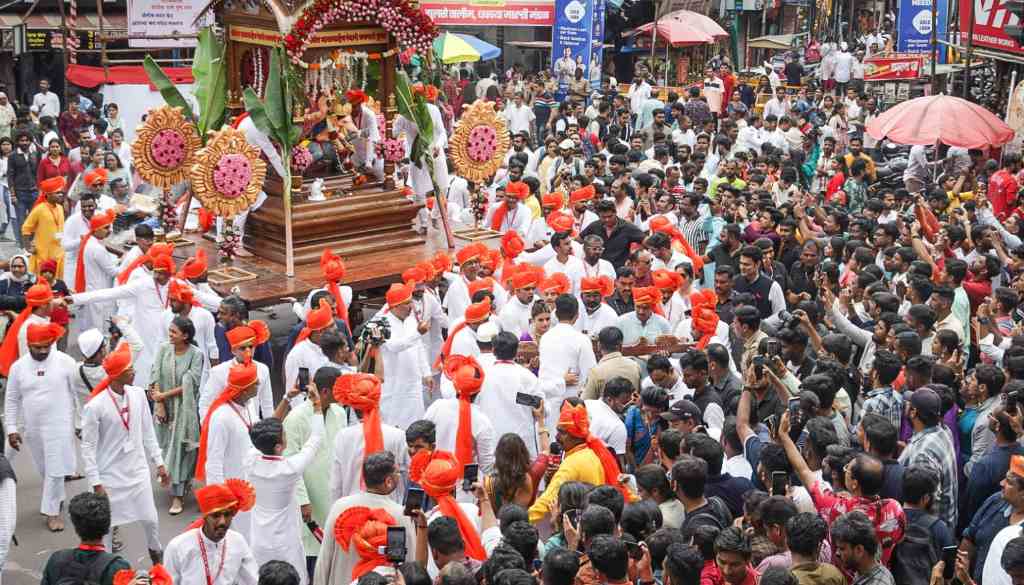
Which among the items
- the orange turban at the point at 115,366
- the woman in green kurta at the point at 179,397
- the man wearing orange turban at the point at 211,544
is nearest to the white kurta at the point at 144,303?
the woman in green kurta at the point at 179,397

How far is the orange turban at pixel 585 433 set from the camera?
6660 millimetres

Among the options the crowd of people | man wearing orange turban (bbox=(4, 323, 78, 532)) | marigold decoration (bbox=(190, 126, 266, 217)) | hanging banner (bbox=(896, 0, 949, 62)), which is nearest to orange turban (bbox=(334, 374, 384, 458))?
the crowd of people

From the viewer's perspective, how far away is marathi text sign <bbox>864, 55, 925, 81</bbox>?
64.1ft

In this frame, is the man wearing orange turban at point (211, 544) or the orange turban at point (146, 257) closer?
the man wearing orange turban at point (211, 544)

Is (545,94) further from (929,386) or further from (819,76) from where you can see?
(929,386)

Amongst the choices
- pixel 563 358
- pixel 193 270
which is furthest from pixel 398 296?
pixel 193 270

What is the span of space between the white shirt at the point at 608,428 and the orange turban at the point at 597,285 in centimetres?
207

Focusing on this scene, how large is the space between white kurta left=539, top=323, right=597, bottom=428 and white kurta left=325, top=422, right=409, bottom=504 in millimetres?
1533

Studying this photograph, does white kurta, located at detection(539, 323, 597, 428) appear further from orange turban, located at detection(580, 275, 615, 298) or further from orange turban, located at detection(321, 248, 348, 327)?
orange turban, located at detection(321, 248, 348, 327)

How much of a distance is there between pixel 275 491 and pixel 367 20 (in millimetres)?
7009

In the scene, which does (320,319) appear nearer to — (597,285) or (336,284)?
(336,284)

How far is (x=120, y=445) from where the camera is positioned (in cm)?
779

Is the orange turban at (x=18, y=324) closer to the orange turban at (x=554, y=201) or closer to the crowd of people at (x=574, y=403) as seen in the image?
the crowd of people at (x=574, y=403)

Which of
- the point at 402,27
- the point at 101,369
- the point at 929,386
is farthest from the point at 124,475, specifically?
the point at 402,27
